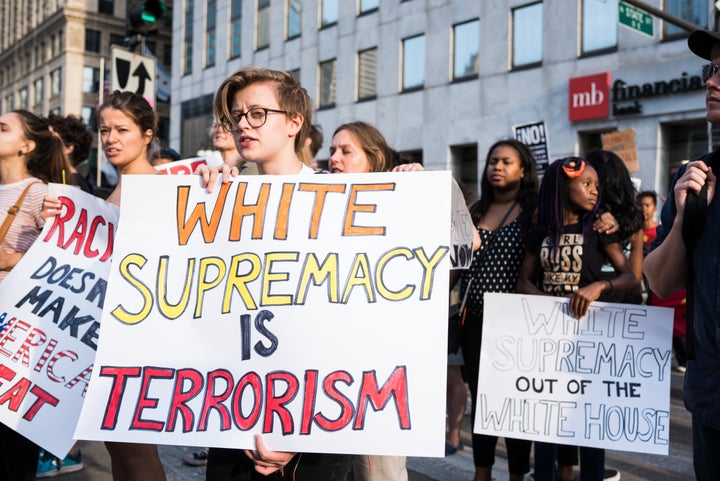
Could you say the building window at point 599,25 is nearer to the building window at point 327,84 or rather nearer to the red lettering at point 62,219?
the building window at point 327,84

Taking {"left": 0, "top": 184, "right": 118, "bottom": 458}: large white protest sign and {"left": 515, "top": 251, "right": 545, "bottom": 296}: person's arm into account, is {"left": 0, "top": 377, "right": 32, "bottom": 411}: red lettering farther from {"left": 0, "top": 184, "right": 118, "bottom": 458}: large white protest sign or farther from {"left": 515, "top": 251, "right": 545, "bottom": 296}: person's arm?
{"left": 515, "top": 251, "right": 545, "bottom": 296}: person's arm

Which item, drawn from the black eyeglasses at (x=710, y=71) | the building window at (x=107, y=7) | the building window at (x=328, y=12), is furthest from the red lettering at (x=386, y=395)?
the building window at (x=107, y=7)

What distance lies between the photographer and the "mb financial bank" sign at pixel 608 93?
14.1 meters

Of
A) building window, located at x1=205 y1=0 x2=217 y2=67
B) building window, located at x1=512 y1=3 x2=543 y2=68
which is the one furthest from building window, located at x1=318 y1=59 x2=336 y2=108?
building window, located at x1=205 y1=0 x2=217 y2=67

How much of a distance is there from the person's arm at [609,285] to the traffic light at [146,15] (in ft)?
17.7

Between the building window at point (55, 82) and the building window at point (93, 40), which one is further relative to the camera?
the building window at point (93, 40)

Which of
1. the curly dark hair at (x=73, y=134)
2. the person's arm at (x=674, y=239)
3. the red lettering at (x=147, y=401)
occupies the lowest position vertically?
the red lettering at (x=147, y=401)

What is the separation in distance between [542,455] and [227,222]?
2243 millimetres

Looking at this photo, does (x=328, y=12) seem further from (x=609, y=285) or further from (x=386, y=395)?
(x=386, y=395)

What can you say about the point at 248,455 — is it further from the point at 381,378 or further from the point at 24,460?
the point at 24,460

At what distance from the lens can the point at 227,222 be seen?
2.35 metres

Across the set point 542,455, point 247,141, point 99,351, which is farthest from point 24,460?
point 542,455

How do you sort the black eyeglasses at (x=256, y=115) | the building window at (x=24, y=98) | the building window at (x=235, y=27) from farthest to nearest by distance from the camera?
1. the building window at (x=24, y=98)
2. the building window at (x=235, y=27)
3. the black eyeglasses at (x=256, y=115)

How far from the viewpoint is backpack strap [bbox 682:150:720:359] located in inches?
85.3
